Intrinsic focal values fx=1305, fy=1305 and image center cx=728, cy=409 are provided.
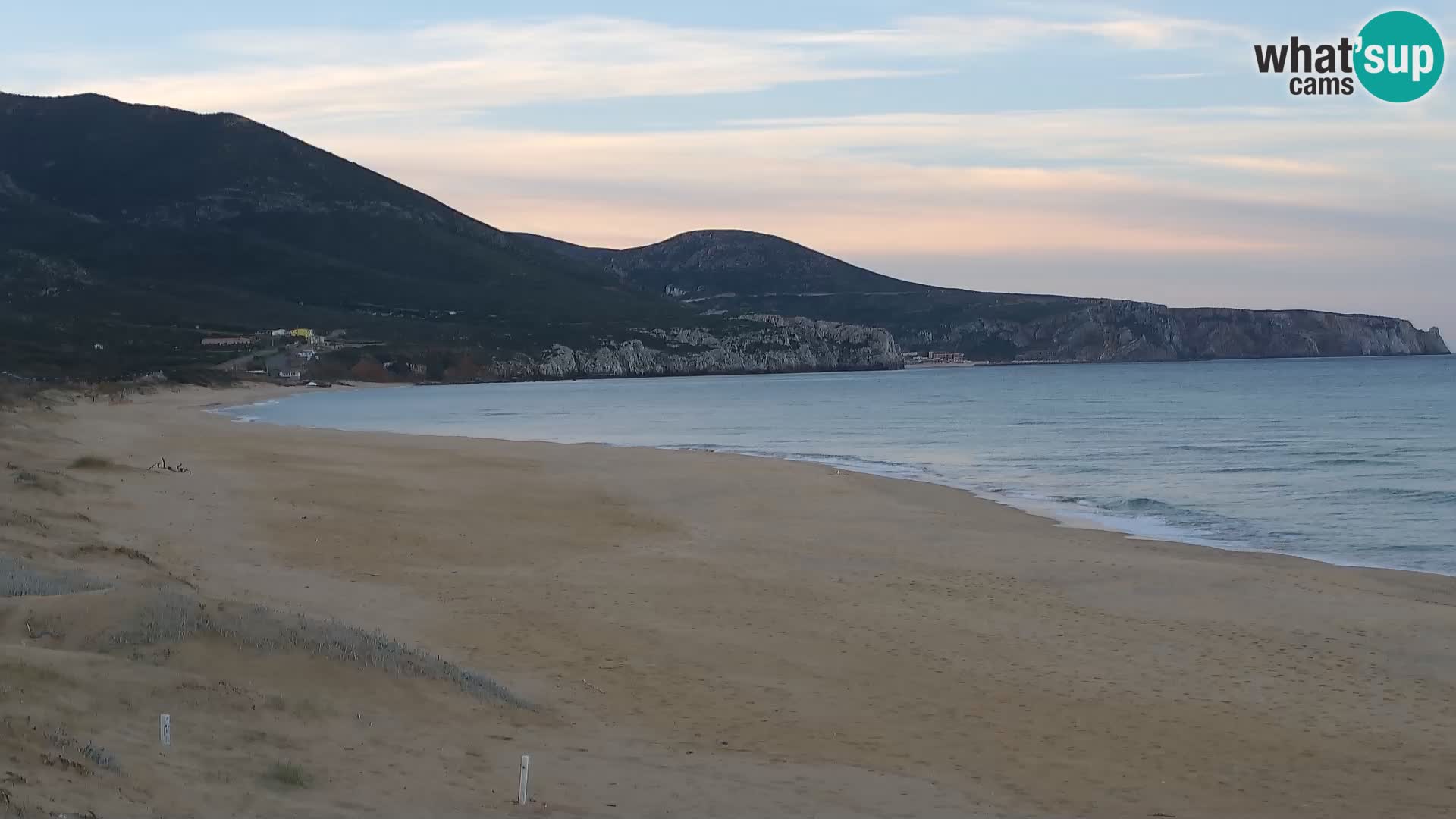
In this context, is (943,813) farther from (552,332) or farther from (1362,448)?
(552,332)

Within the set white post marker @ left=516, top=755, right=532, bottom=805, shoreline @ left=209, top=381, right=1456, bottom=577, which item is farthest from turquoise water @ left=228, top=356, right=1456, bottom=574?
white post marker @ left=516, top=755, right=532, bottom=805

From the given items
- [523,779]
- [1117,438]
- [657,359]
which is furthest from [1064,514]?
[657,359]

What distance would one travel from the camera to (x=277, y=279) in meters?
199

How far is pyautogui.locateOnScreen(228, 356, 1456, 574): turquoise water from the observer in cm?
2566

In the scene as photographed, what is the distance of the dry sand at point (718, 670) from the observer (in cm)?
832

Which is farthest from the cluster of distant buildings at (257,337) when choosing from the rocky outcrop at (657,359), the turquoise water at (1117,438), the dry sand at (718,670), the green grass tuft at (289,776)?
the green grass tuft at (289,776)

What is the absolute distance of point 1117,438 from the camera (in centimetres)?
5078

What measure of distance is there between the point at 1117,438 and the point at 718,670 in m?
41.3

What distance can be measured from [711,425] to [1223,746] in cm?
5452

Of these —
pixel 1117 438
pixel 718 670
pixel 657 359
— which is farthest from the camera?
pixel 657 359

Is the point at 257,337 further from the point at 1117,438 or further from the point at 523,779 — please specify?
the point at 523,779

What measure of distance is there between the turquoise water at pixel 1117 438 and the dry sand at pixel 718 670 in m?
5.20

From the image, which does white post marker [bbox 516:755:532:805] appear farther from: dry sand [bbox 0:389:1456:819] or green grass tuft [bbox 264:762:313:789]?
green grass tuft [bbox 264:762:313:789]

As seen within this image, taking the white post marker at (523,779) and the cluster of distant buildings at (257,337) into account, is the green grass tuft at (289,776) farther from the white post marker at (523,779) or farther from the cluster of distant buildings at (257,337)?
the cluster of distant buildings at (257,337)
